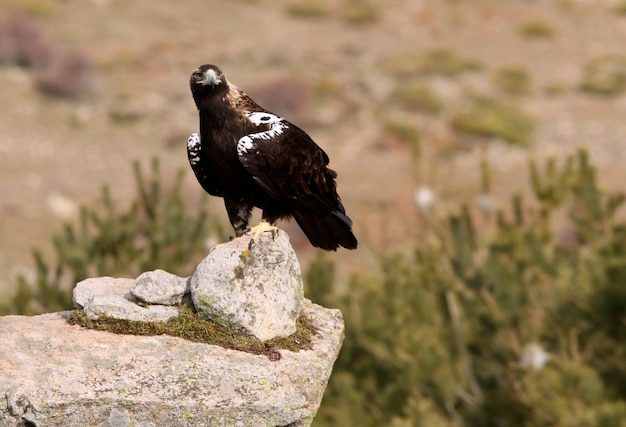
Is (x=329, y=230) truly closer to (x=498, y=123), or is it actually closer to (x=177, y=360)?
(x=177, y=360)

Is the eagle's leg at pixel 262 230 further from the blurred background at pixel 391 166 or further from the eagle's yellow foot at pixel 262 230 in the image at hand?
the blurred background at pixel 391 166

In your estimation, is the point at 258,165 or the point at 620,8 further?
the point at 620,8

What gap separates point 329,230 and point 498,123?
32.6 meters

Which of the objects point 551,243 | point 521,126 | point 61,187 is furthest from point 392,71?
point 551,243

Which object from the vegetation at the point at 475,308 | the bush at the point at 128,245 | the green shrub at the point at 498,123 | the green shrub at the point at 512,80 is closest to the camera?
the vegetation at the point at 475,308

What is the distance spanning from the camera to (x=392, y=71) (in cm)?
4553

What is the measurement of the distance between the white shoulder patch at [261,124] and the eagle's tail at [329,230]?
73 centimetres

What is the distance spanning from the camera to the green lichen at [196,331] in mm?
6246

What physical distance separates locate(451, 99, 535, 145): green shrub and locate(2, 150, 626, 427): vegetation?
2249 cm

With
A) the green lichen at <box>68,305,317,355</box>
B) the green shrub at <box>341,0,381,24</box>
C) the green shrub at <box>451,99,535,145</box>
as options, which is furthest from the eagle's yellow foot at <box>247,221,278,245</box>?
the green shrub at <box>341,0,381,24</box>

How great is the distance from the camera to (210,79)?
21.4 ft

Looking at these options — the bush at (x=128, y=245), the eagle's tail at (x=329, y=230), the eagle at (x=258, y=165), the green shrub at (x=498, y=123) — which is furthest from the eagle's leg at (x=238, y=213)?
the green shrub at (x=498, y=123)

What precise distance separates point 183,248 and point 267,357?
29.2 ft

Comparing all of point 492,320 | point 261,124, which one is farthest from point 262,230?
point 492,320
